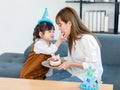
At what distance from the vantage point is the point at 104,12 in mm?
3895

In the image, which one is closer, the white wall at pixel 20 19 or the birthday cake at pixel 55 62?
the birthday cake at pixel 55 62

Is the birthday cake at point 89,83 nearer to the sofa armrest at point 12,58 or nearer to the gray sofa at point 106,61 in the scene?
the gray sofa at point 106,61

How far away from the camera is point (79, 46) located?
223cm

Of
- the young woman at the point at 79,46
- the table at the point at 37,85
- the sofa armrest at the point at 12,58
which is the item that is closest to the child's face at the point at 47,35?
the young woman at the point at 79,46

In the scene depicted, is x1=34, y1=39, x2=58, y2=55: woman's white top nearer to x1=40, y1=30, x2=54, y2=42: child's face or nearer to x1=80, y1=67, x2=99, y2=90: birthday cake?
x1=40, y1=30, x2=54, y2=42: child's face

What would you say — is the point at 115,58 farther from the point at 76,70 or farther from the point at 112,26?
the point at 112,26

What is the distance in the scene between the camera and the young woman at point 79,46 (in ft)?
7.08

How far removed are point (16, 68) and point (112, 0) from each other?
74.2 inches

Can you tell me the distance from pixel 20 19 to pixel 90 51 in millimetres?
2449

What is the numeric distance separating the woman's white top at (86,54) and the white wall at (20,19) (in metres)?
2.04

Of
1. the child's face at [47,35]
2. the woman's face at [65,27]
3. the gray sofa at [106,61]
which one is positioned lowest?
the gray sofa at [106,61]

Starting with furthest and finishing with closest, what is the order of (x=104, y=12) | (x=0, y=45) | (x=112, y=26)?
(x=0, y=45), (x=112, y=26), (x=104, y=12)

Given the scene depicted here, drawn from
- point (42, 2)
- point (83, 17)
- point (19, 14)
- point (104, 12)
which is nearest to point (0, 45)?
point (19, 14)

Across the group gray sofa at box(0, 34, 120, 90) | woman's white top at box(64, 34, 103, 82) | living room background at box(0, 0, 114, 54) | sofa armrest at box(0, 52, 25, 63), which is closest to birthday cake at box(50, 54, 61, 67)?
woman's white top at box(64, 34, 103, 82)
